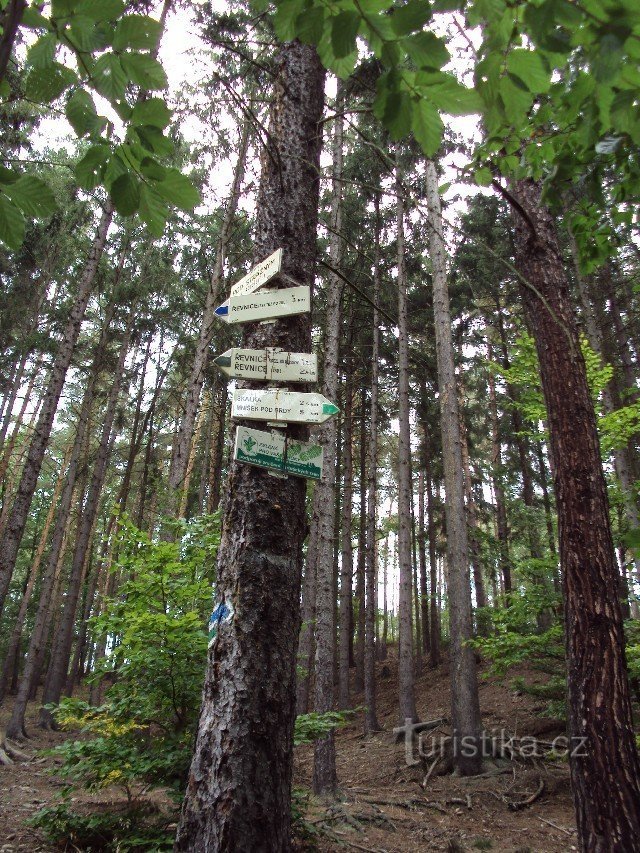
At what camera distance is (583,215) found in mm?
3186

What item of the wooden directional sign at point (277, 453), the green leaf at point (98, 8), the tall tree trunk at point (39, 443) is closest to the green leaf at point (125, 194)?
the green leaf at point (98, 8)

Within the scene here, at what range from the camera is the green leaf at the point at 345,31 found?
108 centimetres

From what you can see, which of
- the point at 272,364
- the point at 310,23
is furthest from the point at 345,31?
the point at 272,364

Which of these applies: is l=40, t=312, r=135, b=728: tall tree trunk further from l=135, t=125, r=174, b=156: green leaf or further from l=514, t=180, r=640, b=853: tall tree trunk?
l=135, t=125, r=174, b=156: green leaf

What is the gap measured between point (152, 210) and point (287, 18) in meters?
0.52

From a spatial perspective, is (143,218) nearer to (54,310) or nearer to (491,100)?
(491,100)

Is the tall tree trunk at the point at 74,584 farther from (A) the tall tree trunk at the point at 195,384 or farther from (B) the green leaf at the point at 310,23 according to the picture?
(B) the green leaf at the point at 310,23

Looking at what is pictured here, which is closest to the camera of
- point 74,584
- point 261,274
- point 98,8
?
point 98,8

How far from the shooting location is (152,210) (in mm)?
1292

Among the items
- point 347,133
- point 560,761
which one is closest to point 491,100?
point 560,761

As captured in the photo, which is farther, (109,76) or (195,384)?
(195,384)

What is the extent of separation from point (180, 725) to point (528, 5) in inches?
191

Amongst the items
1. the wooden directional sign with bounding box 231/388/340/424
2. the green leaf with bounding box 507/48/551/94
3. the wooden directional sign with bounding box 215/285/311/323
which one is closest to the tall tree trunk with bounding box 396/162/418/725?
the wooden directional sign with bounding box 215/285/311/323

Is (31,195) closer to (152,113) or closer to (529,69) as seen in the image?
(152,113)
